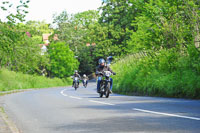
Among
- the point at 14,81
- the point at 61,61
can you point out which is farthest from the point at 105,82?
the point at 61,61

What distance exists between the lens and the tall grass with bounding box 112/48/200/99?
18438 mm

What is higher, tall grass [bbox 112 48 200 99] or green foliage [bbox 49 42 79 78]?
green foliage [bbox 49 42 79 78]

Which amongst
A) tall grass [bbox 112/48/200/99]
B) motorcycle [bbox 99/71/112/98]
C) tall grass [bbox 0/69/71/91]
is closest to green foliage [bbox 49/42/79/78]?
tall grass [bbox 0/69/71/91]

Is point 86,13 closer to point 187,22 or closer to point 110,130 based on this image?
point 187,22

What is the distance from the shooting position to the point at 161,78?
69.9 feet

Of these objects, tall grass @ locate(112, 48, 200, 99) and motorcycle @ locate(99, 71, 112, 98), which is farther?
motorcycle @ locate(99, 71, 112, 98)

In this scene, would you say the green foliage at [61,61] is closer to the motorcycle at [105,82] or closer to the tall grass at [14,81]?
the tall grass at [14,81]

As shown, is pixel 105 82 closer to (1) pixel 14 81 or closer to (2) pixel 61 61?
(1) pixel 14 81

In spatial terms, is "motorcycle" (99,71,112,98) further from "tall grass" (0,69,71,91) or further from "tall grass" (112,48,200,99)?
"tall grass" (0,69,71,91)

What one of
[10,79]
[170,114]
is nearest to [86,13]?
[10,79]

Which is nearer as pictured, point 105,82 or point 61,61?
point 105,82

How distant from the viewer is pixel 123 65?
3212cm

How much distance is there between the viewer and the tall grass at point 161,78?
18.4 metres

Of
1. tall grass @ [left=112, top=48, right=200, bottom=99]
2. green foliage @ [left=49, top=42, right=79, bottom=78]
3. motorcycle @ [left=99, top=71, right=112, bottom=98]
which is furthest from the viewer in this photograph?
green foliage @ [left=49, top=42, right=79, bottom=78]
